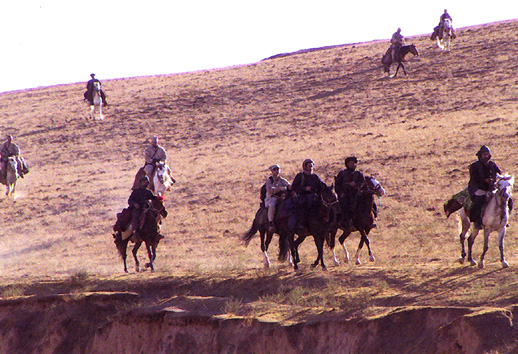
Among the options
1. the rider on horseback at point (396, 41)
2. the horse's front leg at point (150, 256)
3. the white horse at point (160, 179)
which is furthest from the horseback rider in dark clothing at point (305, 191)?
the rider on horseback at point (396, 41)

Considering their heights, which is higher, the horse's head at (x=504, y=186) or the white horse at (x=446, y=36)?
the white horse at (x=446, y=36)

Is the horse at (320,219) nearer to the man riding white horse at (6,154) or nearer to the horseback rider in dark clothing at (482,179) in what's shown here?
the horseback rider in dark clothing at (482,179)

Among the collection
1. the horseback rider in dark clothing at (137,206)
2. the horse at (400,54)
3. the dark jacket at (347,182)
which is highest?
the horse at (400,54)

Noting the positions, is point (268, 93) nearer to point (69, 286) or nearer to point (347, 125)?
point (347, 125)

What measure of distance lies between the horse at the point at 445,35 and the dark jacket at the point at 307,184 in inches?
1246

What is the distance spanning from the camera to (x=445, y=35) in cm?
4681

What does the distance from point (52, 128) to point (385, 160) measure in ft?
75.3

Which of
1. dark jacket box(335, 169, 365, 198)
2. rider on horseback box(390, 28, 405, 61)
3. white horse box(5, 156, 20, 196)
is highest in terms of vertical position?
rider on horseback box(390, 28, 405, 61)

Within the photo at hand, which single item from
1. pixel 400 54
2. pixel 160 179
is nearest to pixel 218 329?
pixel 160 179

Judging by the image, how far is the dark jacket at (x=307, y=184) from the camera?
1619cm

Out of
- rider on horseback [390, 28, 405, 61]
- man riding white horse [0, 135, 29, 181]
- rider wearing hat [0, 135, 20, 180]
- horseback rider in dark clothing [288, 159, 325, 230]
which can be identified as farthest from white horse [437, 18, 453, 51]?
horseback rider in dark clothing [288, 159, 325, 230]

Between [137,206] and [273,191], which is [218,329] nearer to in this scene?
[273,191]

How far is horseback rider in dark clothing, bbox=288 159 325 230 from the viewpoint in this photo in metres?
16.1

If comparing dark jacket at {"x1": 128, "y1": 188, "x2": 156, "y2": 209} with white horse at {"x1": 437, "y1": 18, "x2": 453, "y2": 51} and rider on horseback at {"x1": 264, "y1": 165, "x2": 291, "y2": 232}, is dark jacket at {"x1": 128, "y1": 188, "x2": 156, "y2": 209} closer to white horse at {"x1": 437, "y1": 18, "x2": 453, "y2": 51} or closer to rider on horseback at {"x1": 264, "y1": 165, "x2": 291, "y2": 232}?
rider on horseback at {"x1": 264, "y1": 165, "x2": 291, "y2": 232}
